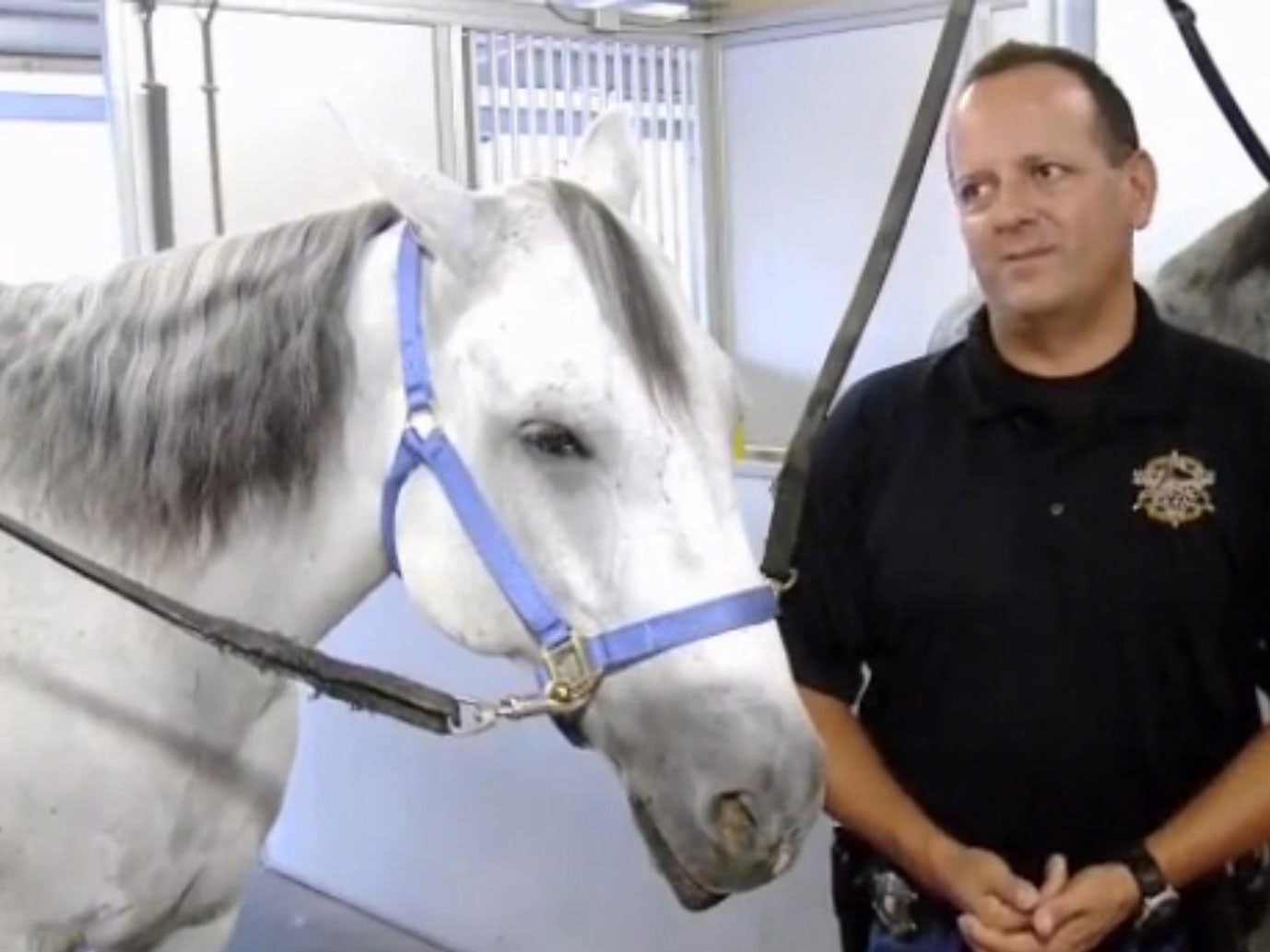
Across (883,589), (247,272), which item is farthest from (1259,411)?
(247,272)

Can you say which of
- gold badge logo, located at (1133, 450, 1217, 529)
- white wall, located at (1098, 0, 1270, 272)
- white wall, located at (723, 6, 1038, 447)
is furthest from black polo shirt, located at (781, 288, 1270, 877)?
white wall, located at (723, 6, 1038, 447)

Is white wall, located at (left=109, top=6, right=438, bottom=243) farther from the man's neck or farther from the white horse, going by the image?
the man's neck

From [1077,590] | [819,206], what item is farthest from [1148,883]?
[819,206]

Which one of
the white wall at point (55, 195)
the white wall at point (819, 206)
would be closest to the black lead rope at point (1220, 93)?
the white wall at point (819, 206)

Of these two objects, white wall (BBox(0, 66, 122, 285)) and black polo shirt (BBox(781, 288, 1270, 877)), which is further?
white wall (BBox(0, 66, 122, 285))

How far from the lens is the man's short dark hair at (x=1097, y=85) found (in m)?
1.18

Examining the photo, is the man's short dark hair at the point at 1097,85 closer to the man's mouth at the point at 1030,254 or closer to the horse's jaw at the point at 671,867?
the man's mouth at the point at 1030,254

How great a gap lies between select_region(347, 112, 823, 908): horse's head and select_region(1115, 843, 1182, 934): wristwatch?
213 millimetres

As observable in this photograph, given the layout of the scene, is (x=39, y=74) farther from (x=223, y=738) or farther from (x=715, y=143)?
(x=223, y=738)

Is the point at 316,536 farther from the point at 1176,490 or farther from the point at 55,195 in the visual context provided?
the point at 55,195

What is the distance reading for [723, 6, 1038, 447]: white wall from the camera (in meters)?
3.32

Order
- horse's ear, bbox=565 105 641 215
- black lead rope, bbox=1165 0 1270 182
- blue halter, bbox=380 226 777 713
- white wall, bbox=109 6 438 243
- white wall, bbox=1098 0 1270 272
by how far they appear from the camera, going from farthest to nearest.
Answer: white wall, bbox=109 6 438 243, white wall, bbox=1098 0 1270 272, black lead rope, bbox=1165 0 1270 182, horse's ear, bbox=565 105 641 215, blue halter, bbox=380 226 777 713

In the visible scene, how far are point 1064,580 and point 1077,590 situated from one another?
0.4 inches

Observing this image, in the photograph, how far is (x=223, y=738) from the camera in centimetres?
136
